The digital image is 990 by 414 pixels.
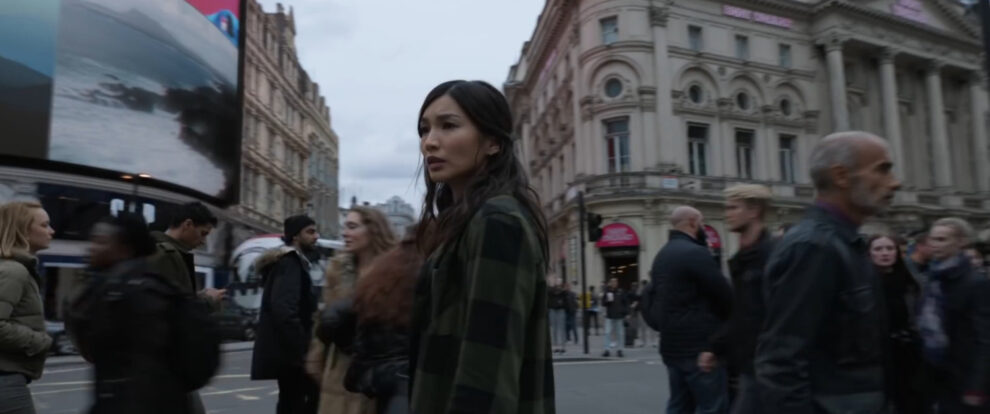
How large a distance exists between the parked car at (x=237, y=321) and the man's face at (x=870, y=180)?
20.5 meters

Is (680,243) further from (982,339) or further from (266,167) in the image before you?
(266,167)

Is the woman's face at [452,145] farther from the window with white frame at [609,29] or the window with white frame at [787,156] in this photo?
the window with white frame at [787,156]

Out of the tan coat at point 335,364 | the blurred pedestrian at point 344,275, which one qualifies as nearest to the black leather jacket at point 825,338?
the tan coat at point 335,364

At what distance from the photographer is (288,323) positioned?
4.90 m

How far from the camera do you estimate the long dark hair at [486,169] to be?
1.94 metres

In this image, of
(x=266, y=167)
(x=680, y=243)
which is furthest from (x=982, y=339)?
(x=266, y=167)

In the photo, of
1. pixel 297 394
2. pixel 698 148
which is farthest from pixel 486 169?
pixel 698 148

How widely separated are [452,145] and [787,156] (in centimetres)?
3502

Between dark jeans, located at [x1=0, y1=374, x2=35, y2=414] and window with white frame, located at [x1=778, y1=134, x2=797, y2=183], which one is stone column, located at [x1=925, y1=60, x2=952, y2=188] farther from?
dark jeans, located at [x1=0, y1=374, x2=35, y2=414]

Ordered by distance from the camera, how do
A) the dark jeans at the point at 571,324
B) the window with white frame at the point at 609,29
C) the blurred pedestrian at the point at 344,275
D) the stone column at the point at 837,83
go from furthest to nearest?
the stone column at the point at 837,83 < the window with white frame at the point at 609,29 < the dark jeans at the point at 571,324 < the blurred pedestrian at the point at 344,275

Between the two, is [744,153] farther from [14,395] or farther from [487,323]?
[487,323]

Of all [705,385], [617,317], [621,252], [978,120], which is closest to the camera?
[705,385]

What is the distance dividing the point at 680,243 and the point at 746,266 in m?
0.80

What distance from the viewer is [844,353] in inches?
93.9
